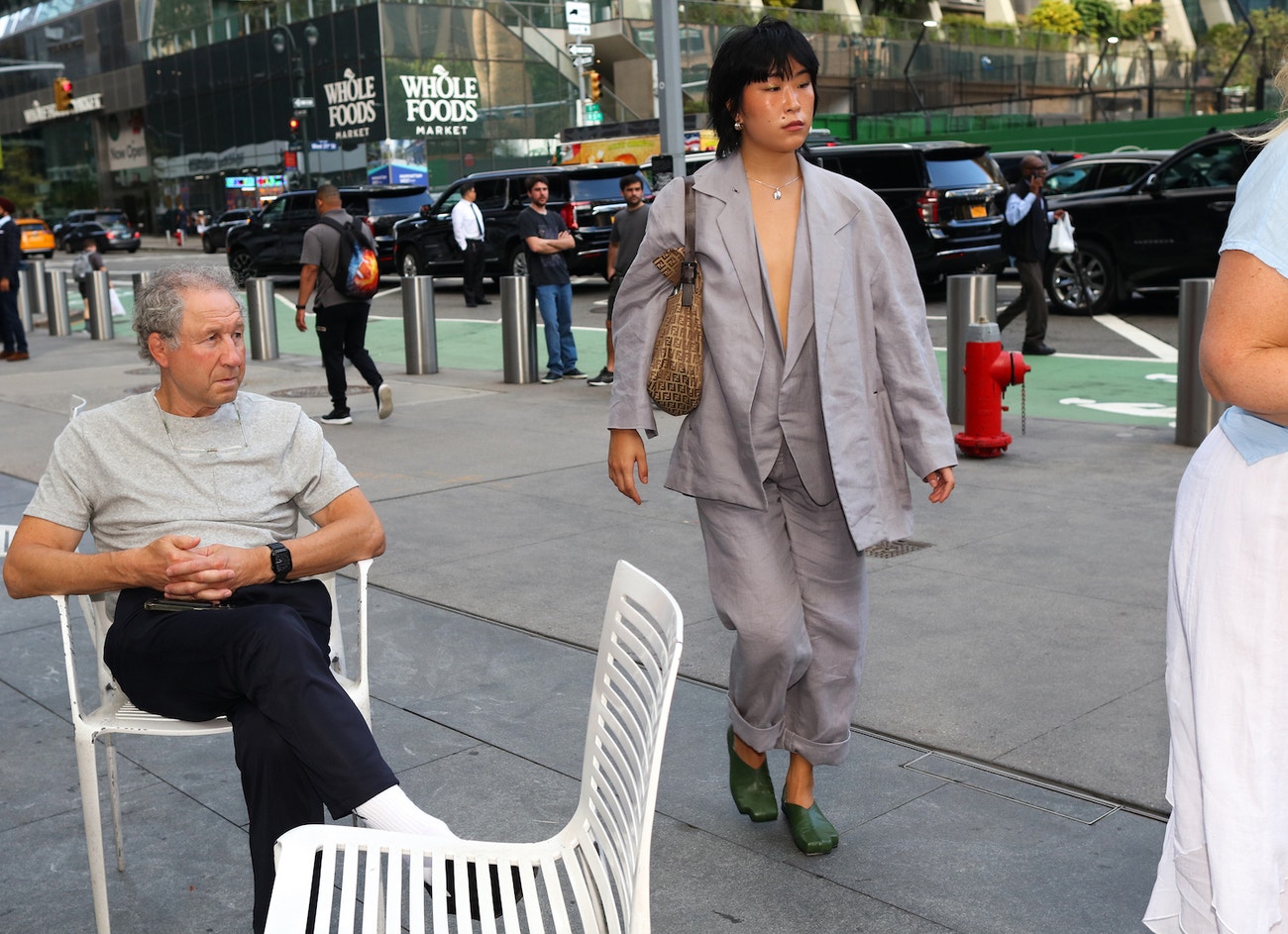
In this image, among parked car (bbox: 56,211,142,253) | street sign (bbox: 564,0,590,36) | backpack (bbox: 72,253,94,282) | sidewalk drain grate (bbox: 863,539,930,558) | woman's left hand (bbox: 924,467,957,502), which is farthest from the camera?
parked car (bbox: 56,211,142,253)

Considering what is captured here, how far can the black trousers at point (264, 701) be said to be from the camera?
265 centimetres

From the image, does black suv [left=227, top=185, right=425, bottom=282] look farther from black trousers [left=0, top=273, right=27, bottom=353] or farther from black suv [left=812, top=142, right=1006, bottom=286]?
black suv [left=812, top=142, right=1006, bottom=286]

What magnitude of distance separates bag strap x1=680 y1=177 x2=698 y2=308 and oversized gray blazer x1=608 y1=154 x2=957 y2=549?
0.02 meters

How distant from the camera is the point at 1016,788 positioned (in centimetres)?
379

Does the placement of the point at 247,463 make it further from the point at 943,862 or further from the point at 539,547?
the point at 539,547

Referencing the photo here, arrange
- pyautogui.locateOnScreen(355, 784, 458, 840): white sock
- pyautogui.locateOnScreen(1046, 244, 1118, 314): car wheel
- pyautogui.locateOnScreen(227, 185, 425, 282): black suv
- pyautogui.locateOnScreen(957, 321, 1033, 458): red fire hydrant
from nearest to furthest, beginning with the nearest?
1. pyautogui.locateOnScreen(355, 784, 458, 840): white sock
2. pyautogui.locateOnScreen(957, 321, 1033, 458): red fire hydrant
3. pyautogui.locateOnScreen(1046, 244, 1118, 314): car wheel
4. pyautogui.locateOnScreen(227, 185, 425, 282): black suv

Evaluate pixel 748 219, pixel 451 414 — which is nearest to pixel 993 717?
pixel 748 219

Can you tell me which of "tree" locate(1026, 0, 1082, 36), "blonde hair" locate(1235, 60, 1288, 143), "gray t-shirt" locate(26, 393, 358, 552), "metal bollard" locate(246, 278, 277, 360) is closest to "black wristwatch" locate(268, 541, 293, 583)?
"gray t-shirt" locate(26, 393, 358, 552)

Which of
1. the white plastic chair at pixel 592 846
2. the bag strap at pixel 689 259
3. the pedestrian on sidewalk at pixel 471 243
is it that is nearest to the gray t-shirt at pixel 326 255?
the bag strap at pixel 689 259

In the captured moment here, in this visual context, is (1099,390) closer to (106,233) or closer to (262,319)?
(262,319)

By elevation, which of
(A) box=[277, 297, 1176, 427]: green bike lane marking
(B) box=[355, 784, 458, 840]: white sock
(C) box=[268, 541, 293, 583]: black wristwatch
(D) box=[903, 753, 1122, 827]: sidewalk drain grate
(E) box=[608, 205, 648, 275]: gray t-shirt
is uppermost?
(E) box=[608, 205, 648, 275]: gray t-shirt

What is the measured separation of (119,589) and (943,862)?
197cm

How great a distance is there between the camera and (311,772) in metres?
2.66

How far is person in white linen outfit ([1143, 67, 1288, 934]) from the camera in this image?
2.05 meters
